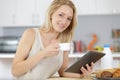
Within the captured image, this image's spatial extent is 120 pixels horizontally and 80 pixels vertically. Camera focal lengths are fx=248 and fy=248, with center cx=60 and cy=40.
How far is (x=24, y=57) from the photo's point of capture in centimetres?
157

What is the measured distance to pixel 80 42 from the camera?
13.8 ft

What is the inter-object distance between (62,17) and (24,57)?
1.15 ft

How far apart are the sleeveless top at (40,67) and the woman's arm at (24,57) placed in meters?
0.03

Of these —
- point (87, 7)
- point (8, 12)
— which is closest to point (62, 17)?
point (87, 7)

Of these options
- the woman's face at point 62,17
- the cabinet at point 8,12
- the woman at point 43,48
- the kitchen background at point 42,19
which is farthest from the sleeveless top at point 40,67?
the cabinet at point 8,12

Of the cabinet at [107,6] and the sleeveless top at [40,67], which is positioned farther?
the cabinet at [107,6]

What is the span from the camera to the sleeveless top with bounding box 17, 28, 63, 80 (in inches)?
62.6

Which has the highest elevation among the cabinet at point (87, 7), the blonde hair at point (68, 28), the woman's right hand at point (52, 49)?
the cabinet at point (87, 7)

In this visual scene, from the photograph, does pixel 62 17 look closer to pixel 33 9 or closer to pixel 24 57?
pixel 24 57

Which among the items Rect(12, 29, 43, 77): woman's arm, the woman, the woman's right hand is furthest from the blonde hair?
the woman's right hand

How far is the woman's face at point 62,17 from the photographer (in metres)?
1.58

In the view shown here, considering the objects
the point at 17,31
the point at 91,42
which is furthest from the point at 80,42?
the point at 17,31

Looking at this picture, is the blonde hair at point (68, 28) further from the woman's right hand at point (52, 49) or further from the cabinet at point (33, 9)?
the cabinet at point (33, 9)

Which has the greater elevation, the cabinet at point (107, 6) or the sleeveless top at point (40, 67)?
the cabinet at point (107, 6)
